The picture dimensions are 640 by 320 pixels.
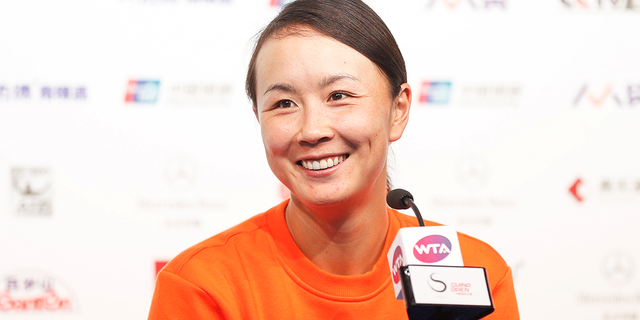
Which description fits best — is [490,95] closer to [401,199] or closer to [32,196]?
[401,199]

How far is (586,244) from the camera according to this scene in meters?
2.29

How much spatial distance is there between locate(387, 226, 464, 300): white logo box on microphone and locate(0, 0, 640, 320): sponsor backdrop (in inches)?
55.0

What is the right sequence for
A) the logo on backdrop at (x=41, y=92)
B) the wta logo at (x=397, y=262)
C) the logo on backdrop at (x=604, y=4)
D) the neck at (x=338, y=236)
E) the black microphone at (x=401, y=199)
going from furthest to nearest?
1. the logo on backdrop at (x=604, y=4)
2. the logo on backdrop at (x=41, y=92)
3. the neck at (x=338, y=236)
4. the black microphone at (x=401, y=199)
5. the wta logo at (x=397, y=262)

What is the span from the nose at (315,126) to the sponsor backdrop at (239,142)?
1.20 metres

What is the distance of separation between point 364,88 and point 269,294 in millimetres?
457

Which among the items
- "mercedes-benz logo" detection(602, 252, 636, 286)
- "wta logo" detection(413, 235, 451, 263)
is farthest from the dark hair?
"mercedes-benz logo" detection(602, 252, 636, 286)

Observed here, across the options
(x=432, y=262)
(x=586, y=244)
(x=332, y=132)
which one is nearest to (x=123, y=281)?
(x=332, y=132)

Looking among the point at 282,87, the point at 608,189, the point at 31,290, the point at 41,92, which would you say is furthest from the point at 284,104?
the point at 608,189

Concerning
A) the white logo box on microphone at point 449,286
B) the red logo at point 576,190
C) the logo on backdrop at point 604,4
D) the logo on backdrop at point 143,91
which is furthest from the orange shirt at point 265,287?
the logo on backdrop at point 604,4

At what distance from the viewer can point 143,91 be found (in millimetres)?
2178

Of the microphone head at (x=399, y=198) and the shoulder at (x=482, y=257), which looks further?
the shoulder at (x=482, y=257)

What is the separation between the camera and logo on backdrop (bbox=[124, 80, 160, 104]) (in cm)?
218

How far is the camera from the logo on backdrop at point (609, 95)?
7.47 feet

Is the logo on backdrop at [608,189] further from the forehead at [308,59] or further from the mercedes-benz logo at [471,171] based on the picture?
the forehead at [308,59]
